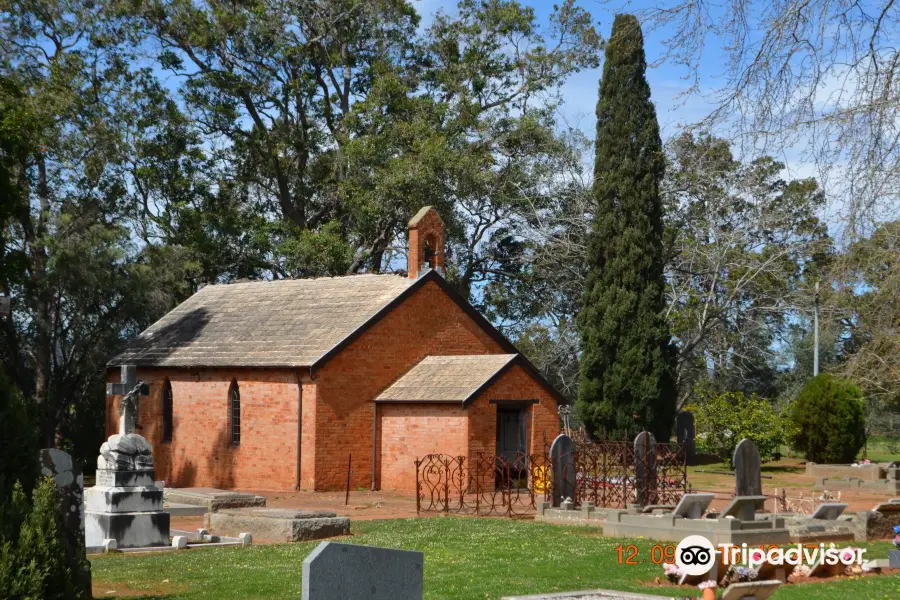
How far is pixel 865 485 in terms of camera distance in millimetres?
32656

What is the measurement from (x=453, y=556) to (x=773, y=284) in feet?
99.2

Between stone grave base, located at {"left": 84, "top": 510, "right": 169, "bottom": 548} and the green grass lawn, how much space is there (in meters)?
1.09

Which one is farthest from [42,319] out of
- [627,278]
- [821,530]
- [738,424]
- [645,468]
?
[821,530]

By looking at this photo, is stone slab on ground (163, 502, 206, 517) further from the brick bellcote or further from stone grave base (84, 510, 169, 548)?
the brick bellcote

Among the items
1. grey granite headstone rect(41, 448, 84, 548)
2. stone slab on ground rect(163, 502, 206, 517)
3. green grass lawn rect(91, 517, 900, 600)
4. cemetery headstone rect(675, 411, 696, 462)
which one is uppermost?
cemetery headstone rect(675, 411, 696, 462)

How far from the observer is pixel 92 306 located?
40.6 metres

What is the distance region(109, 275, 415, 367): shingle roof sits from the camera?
110ft

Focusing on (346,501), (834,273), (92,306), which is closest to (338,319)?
(346,501)

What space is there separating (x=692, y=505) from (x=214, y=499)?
10.8 meters

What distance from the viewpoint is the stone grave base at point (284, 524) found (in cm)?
2006

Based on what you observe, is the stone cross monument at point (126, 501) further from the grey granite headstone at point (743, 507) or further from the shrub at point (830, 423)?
the shrub at point (830, 423)

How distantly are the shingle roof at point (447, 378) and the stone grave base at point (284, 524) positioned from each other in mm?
10181

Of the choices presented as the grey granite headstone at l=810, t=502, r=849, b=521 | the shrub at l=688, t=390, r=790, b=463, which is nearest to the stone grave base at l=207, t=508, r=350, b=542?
the grey granite headstone at l=810, t=502, r=849, b=521

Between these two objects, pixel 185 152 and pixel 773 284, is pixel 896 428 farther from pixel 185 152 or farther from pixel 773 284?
pixel 185 152
